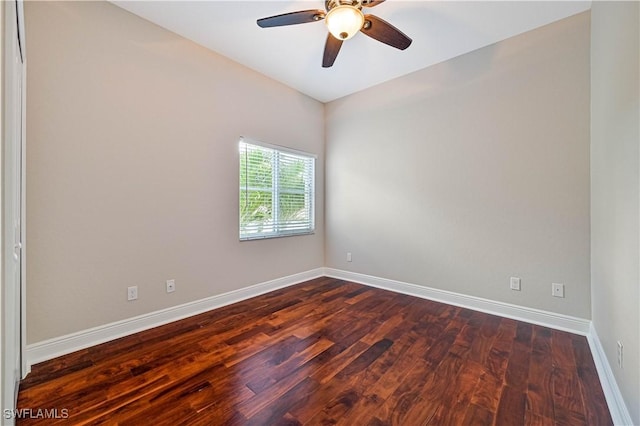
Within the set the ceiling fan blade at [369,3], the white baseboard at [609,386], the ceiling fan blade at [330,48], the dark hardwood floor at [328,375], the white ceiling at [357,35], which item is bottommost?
the dark hardwood floor at [328,375]

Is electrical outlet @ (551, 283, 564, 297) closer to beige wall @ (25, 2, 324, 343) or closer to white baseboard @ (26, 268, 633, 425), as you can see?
white baseboard @ (26, 268, 633, 425)

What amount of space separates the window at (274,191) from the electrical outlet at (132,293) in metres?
1.13

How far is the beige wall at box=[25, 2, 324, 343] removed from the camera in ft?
6.26

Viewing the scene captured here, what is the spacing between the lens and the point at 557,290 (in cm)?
242

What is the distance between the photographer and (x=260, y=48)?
2797mm

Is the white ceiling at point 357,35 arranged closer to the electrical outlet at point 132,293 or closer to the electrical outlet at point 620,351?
the electrical outlet at point 132,293

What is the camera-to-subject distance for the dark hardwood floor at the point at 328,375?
55.6 inches

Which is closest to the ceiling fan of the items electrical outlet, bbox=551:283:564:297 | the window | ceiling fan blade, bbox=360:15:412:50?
ceiling fan blade, bbox=360:15:412:50

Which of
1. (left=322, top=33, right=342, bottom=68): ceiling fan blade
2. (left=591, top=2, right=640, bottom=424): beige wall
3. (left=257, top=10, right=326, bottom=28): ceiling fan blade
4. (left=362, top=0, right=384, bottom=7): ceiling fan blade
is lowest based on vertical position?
(left=591, top=2, right=640, bottom=424): beige wall

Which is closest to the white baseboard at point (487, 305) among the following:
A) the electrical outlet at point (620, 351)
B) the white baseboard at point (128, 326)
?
the electrical outlet at point (620, 351)

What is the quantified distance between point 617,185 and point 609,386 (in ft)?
3.90

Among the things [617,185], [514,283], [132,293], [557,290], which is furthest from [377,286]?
[132,293]

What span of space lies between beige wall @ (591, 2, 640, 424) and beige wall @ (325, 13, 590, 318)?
0.19m

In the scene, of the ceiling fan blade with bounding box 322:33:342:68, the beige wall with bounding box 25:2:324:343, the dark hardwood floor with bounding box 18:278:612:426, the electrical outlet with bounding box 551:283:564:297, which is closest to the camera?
Result: the dark hardwood floor with bounding box 18:278:612:426
